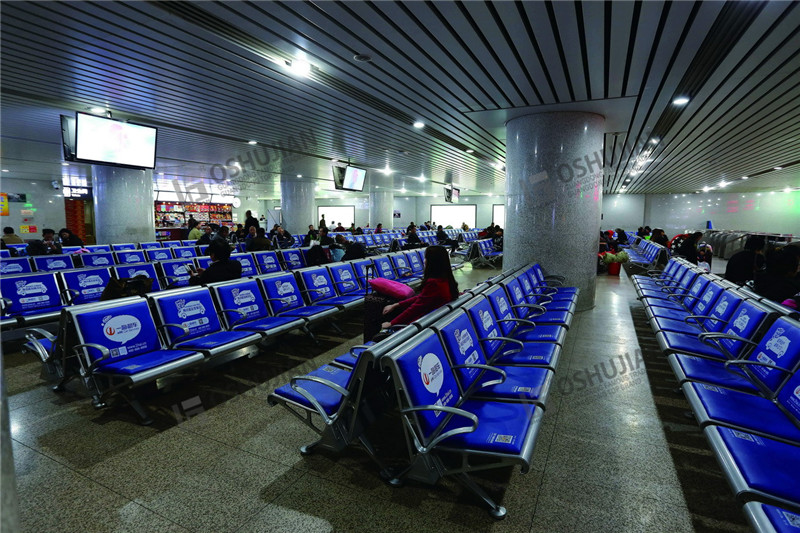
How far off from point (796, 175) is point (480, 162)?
11247 mm

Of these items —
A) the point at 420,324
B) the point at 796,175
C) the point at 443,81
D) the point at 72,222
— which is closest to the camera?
the point at 420,324

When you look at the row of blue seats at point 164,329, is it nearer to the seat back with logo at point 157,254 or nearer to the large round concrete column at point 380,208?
the seat back with logo at point 157,254

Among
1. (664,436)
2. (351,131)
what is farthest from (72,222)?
(664,436)

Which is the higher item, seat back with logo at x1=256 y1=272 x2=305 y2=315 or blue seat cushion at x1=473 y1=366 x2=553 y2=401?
seat back with logo at x1=256 y1=272 x2=305 y2=315

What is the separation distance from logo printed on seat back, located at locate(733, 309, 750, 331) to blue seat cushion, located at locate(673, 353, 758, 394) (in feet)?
1.56

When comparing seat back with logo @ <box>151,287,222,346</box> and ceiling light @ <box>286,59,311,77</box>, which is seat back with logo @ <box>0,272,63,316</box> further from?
ceiling light @ <box>286,59,311,77</box>

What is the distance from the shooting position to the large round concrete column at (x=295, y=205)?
52.4ft

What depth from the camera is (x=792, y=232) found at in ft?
65.9

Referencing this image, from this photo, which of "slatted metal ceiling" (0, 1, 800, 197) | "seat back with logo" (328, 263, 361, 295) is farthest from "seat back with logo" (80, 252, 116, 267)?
"seat back with logo" (328, 263, 361, 295)

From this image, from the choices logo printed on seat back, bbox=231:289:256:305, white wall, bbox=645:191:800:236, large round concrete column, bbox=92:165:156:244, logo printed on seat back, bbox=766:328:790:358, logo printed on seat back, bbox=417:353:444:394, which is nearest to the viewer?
logo printed on seat back, bbox=417:353:444:394

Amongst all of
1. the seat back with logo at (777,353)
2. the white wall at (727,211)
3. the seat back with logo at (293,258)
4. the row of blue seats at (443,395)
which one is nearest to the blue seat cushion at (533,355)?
the row of blue seats at (443,395)

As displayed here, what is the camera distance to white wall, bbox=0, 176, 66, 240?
17.2m

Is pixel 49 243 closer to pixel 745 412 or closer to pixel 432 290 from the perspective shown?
pixel 432 290

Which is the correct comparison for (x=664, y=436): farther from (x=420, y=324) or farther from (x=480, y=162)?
(x=480, y=162)
